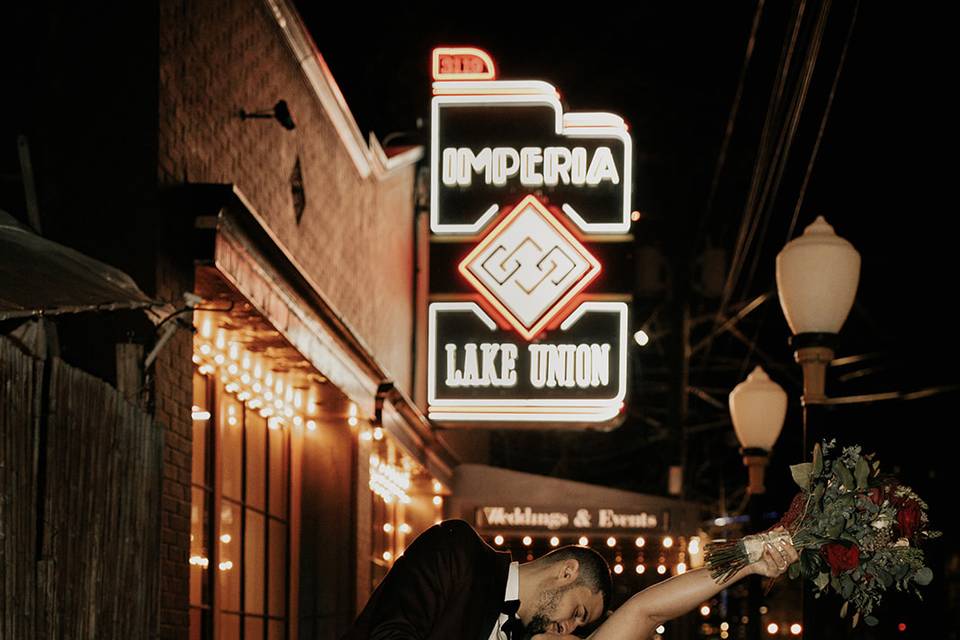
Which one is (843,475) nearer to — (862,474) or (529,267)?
(862,474)

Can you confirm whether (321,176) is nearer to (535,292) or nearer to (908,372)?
(535,292)

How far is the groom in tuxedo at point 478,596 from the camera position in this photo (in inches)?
197

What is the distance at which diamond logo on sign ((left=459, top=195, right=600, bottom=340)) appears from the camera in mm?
13742

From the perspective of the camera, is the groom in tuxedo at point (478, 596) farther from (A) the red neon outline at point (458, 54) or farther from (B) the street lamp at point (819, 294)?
(A) the red neon outline at point (458, 54)

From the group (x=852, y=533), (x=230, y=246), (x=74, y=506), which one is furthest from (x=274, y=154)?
(x=852, y=533)

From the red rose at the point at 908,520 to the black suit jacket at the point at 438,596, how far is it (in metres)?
1.32

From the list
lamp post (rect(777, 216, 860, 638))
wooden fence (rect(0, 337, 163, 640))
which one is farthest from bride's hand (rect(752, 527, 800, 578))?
lamp post (rect(777, 216, 860, 638))

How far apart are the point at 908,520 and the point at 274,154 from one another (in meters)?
6.90

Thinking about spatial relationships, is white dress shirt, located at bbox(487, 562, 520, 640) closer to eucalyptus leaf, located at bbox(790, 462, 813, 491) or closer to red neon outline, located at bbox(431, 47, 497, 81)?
eucalyptus leaf, located at bbox(790, 462, 813, 491)

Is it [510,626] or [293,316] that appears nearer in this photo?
[510,626]

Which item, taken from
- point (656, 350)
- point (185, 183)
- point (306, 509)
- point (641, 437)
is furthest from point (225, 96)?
point (641, 437)

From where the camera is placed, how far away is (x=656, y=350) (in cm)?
3538

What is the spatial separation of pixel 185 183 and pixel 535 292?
6111 millimetres

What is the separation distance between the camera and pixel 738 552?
4.42m
